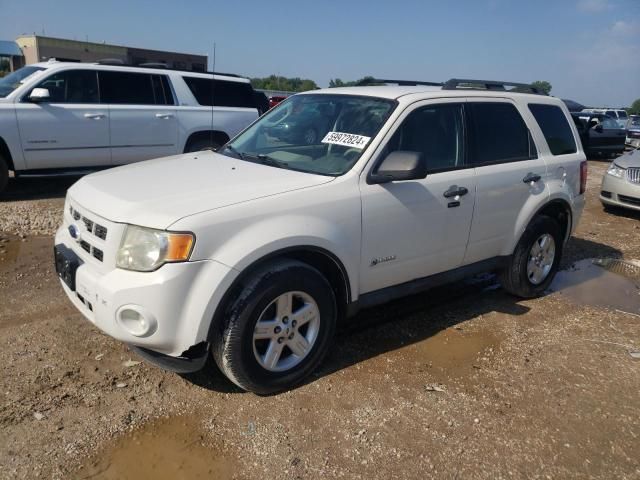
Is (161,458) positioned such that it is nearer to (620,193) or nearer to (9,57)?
(620,193)

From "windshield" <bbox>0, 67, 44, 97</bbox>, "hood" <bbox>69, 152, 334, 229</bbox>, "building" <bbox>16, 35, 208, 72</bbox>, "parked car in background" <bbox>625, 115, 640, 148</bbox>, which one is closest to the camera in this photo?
"hood" <bbox>69, 152, 334, 229</bbox>

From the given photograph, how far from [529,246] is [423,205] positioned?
1.57 meters

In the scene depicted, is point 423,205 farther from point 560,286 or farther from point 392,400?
point 560,286

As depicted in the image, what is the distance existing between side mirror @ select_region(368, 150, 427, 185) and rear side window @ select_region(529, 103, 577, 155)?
6.54 feet

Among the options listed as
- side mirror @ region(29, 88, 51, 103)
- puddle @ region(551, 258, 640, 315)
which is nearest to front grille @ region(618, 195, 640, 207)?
puddle @ region(551, 258, 640, 315)

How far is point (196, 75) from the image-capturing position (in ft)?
29.4

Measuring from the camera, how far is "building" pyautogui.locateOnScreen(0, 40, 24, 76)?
40094mm

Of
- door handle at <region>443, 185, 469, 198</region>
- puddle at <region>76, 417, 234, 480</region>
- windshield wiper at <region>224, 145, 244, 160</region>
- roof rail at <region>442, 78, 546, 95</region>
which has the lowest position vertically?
puddle at <region>76, 417, 234, 480</region>

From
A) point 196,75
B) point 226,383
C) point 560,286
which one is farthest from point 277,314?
point 196,75

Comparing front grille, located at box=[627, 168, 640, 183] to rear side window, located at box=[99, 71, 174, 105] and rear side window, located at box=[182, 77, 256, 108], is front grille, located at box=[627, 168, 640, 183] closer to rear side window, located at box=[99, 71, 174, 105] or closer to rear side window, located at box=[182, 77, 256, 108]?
rear side window, located at box=[182, 77, 256, 108]

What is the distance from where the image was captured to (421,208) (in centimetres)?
371

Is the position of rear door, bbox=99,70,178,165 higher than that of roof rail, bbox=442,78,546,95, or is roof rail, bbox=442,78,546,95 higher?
roof rail, bbox=442,78,546,95

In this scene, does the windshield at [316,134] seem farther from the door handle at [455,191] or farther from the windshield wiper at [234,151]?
the door handle at [455,191]

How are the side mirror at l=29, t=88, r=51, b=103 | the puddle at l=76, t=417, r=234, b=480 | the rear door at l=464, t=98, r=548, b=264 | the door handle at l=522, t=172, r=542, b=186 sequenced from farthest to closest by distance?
the side mirror at l=29, t=88, r=51, b=103
the door handle at l=522, t=172, r=542, b=186
the rear door at l=464, t=98, r=548, b=264
the puddle at l=76, t=417, r=234, b=480
